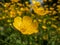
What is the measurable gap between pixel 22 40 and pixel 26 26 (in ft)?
1.32

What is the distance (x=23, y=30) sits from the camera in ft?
3.98

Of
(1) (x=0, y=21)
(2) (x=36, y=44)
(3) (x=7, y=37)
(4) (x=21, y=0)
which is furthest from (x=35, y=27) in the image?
(4) (x=21, y=0)

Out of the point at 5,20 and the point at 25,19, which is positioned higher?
the point at 25,19

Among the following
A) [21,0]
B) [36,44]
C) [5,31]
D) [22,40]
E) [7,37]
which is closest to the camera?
[22,40]

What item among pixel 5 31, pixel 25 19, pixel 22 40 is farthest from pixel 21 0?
pixel 25 19

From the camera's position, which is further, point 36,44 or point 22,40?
point 36,44

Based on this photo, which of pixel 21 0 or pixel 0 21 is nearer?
pixel 0 21

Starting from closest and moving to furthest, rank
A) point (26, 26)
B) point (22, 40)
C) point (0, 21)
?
point (26, 26), point (22, 40), point (0, 21)

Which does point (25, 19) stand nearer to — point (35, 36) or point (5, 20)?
point (35, 36)

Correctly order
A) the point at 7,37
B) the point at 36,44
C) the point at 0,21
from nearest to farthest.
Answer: the point at 36,44, the point at 7,37, the point at 0,21

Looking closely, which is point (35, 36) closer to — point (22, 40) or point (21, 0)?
point (22, 40)

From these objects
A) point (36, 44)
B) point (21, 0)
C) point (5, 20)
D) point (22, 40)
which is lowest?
point (21, 0)

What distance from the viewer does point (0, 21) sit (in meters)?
2.61

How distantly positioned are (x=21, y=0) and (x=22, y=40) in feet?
7.95
